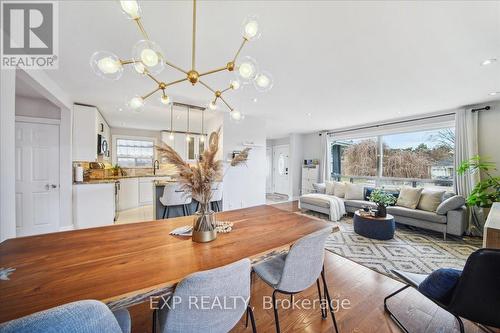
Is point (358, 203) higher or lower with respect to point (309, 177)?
lower

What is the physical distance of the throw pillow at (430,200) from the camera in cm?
359

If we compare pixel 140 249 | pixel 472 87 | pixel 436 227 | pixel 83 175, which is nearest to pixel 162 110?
pixel 83 175

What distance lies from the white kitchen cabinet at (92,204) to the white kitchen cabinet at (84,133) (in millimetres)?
646

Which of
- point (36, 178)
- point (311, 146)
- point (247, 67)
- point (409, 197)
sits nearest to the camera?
point (247, 67)

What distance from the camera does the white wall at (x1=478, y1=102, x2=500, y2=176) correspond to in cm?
352

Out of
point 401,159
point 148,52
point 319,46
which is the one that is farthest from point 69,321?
point 401,159

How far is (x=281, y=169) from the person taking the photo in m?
8.09

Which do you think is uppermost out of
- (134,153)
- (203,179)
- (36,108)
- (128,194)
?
(36,108)

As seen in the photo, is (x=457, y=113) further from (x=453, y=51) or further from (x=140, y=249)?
(x=140, y=249)

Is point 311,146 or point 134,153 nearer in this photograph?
point 134,153

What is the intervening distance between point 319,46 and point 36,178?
4.79m

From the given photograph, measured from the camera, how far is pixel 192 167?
124cm

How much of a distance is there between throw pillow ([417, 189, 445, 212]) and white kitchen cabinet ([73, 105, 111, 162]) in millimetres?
6698

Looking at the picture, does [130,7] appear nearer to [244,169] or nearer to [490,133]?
[244,169]
